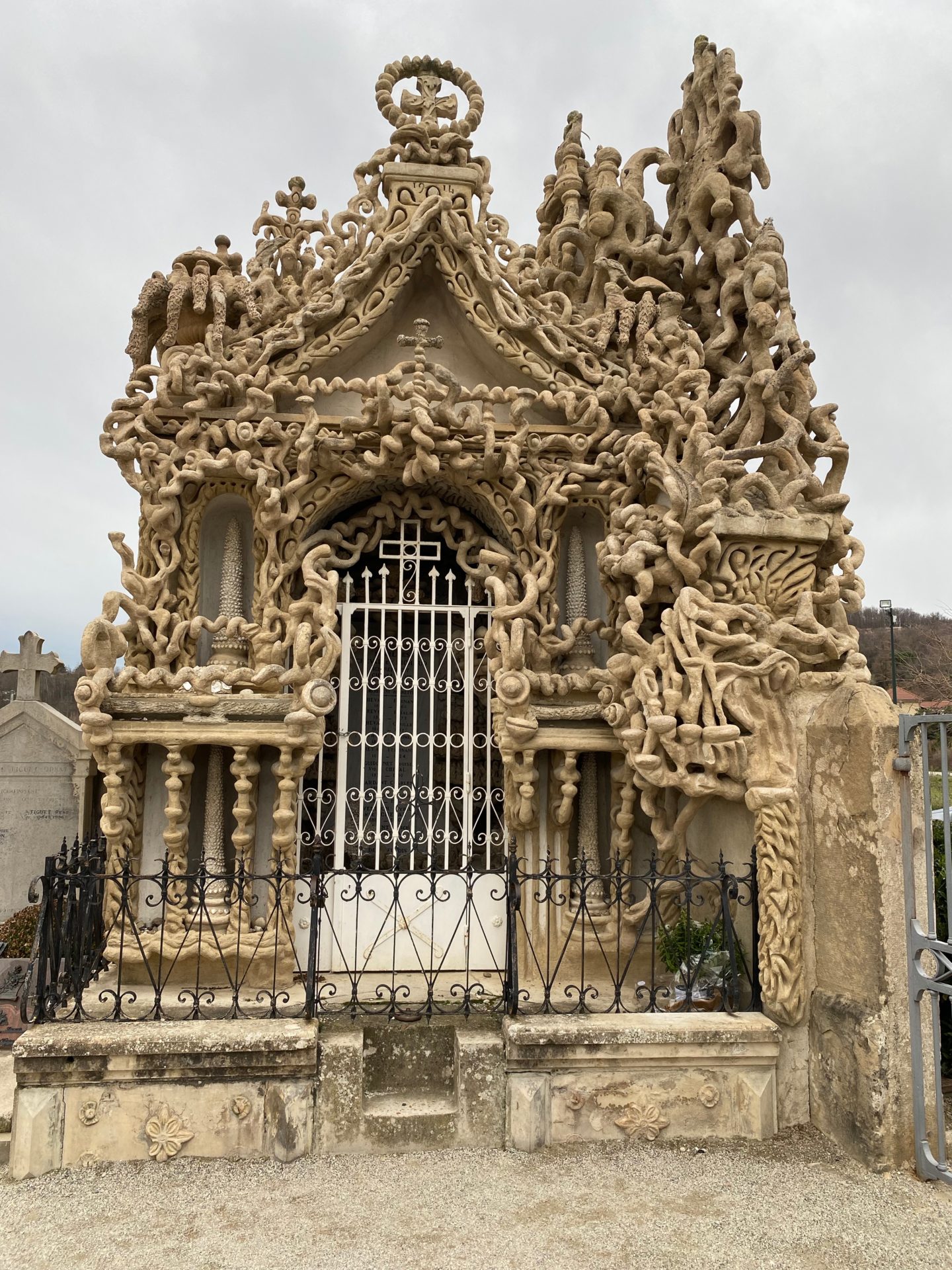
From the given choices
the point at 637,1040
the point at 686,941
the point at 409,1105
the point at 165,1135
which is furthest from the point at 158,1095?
the point at 686,941

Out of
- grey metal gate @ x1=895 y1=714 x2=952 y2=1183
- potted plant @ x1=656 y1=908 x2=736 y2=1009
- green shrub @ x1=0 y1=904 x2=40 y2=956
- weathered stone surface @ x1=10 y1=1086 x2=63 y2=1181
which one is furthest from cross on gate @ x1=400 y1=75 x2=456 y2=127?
green shrub @ x1=0 y1=904 x2=40 y2=956

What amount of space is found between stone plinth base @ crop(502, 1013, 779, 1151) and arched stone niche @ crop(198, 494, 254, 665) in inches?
148

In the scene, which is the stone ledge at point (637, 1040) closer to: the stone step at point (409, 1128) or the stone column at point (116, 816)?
the stone step at point (409, 1128)

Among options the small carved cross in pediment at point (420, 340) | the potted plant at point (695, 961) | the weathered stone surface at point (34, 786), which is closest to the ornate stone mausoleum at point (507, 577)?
the small carved cross in pediment at point (420, 340)

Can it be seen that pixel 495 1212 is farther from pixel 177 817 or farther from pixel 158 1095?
pixel 177 817

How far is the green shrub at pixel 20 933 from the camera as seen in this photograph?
8.59 metres

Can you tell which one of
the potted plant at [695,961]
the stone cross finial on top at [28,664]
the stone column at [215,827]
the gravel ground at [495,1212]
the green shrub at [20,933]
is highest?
the stone cross finial on top at [28,664]

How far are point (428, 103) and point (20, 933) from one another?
8867mm

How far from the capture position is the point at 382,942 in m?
6.38

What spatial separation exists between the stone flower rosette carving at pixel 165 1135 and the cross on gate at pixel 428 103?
7.39m

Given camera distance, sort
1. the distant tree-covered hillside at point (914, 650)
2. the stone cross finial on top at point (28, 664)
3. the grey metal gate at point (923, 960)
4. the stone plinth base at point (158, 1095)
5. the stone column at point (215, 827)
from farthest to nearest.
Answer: the distant tree-covered hillside at point (914, 650), the stone cross finial on top at point (28, 664), the stone column at point (215, 827), the stone plinth base at point (158, 1095), the grey metal gate at point (923, 960)

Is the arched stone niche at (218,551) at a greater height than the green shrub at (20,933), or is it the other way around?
the arched stone niche at (218,551)

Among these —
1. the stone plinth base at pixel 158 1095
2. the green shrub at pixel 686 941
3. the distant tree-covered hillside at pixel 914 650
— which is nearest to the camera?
the stone plinth base at pixel 158 1095

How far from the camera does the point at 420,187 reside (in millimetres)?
6918
